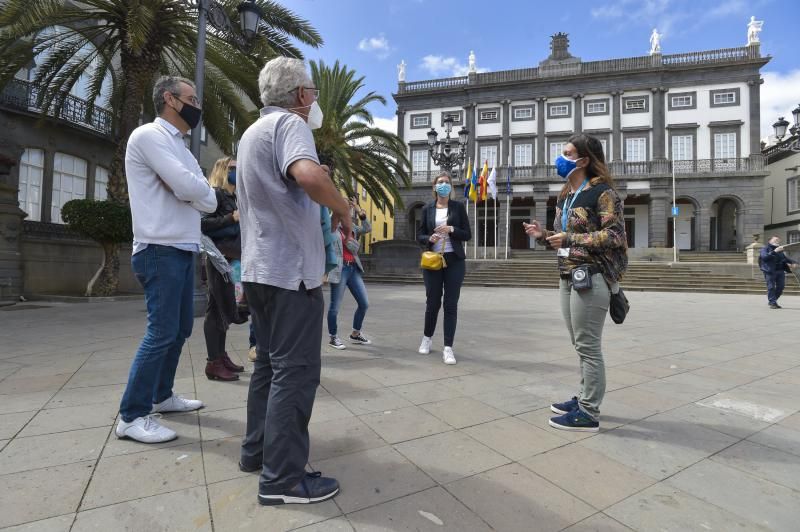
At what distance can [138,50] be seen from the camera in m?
8.06

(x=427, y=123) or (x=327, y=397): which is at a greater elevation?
(x=427, y=123)

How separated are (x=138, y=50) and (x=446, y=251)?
7582 mm

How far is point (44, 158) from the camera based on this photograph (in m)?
12.9

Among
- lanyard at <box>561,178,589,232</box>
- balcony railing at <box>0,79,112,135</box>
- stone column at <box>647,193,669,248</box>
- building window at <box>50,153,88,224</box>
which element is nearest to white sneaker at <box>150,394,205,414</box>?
lanyard at <box>561,178,589,232</box>

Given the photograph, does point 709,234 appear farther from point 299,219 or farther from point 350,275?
point 299,219

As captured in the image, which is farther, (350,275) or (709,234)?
(709,234)

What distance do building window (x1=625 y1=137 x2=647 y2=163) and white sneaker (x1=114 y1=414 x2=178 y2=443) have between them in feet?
118

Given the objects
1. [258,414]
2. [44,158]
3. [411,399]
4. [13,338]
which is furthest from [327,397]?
[44,158]

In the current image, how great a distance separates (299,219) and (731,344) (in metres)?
6.51

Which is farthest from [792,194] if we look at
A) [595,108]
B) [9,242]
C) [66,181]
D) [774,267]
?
[9,242]

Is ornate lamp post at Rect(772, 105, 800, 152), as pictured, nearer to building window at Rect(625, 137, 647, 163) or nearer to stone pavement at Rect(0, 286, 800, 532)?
stone pavement at Rect(0, 286, 800, 532)

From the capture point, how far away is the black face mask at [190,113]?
103 inches

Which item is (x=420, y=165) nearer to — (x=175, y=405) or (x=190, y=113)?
(x=190, y=113)

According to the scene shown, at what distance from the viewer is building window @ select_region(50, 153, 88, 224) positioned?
13.3 meters
